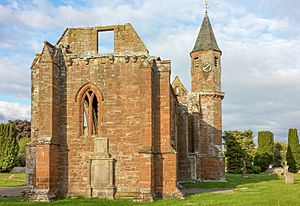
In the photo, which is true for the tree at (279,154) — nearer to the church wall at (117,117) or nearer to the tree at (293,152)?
the tree at (293,152)

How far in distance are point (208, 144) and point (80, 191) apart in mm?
19917

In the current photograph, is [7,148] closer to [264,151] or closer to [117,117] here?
[117,117]

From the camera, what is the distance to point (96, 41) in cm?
2241

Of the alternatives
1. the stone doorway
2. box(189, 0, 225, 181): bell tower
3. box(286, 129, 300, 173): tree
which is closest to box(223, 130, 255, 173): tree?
box(286, 129, 300, 173): tree

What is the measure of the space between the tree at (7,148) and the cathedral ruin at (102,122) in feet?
96.6

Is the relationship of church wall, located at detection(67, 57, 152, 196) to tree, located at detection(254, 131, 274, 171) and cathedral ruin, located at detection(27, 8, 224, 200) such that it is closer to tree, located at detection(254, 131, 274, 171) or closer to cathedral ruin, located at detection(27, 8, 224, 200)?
cathedral ruin, located at detection(27, 8, 224, 200)

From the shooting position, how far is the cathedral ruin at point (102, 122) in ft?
66.4

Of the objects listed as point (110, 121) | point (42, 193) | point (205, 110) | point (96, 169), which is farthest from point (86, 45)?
point (205, 110)

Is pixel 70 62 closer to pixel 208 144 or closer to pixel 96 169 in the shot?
pixel 96 169

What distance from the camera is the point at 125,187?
20.5 m

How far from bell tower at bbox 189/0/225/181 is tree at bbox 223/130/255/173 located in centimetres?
1425

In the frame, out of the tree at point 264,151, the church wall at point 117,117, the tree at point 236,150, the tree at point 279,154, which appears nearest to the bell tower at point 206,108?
the tree at point 236,150

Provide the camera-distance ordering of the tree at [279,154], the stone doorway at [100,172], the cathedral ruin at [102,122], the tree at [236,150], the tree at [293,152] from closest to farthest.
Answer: the cathedral ruin at [102,122] < the stone doorway at [100,172] < the tree at [236,150] < the tree at [293,152] < the tree at [279,154]

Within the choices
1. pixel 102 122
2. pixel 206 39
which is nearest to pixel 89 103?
pixel 102 122
